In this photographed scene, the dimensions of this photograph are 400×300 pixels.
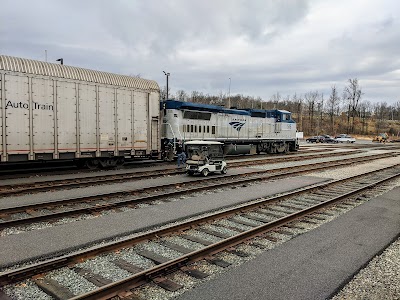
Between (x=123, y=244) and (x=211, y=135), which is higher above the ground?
(x=211, y=135)

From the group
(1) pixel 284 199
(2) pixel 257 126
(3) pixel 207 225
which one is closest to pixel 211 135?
(2) pixel 257 126

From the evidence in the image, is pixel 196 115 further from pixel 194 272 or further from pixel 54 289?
pixel 54 289

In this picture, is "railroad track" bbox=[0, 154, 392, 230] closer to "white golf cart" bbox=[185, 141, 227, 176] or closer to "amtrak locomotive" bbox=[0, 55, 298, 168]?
"white golf cart" bbox=[185, 141, 227, 176]

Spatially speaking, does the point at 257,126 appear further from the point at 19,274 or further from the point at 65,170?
the point at 19,274

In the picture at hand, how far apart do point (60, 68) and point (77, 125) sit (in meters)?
2.69

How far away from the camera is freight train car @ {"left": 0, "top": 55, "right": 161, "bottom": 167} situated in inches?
523

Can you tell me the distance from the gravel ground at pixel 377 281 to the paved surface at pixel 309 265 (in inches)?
4.9

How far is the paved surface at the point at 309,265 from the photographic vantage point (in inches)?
177

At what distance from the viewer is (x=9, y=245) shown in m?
6.00

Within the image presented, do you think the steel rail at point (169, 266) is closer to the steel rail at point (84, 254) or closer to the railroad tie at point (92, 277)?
the railroad tie at point (92, 277)

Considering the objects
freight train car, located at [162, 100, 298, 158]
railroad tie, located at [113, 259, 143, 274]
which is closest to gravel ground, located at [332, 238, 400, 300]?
railroad tie, located at [113, 259, 143, 274]

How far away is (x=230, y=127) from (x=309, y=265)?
2103 cm

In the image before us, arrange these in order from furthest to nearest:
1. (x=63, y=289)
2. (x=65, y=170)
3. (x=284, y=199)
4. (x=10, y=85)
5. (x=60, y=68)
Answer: (x=65, y=170)
(x=60, y=68)
(x=10, y=85)
(x=284, y=199)
(x=63, y=289)

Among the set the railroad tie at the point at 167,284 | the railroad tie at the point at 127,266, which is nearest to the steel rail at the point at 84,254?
the railroad tie at the point at 127,266
